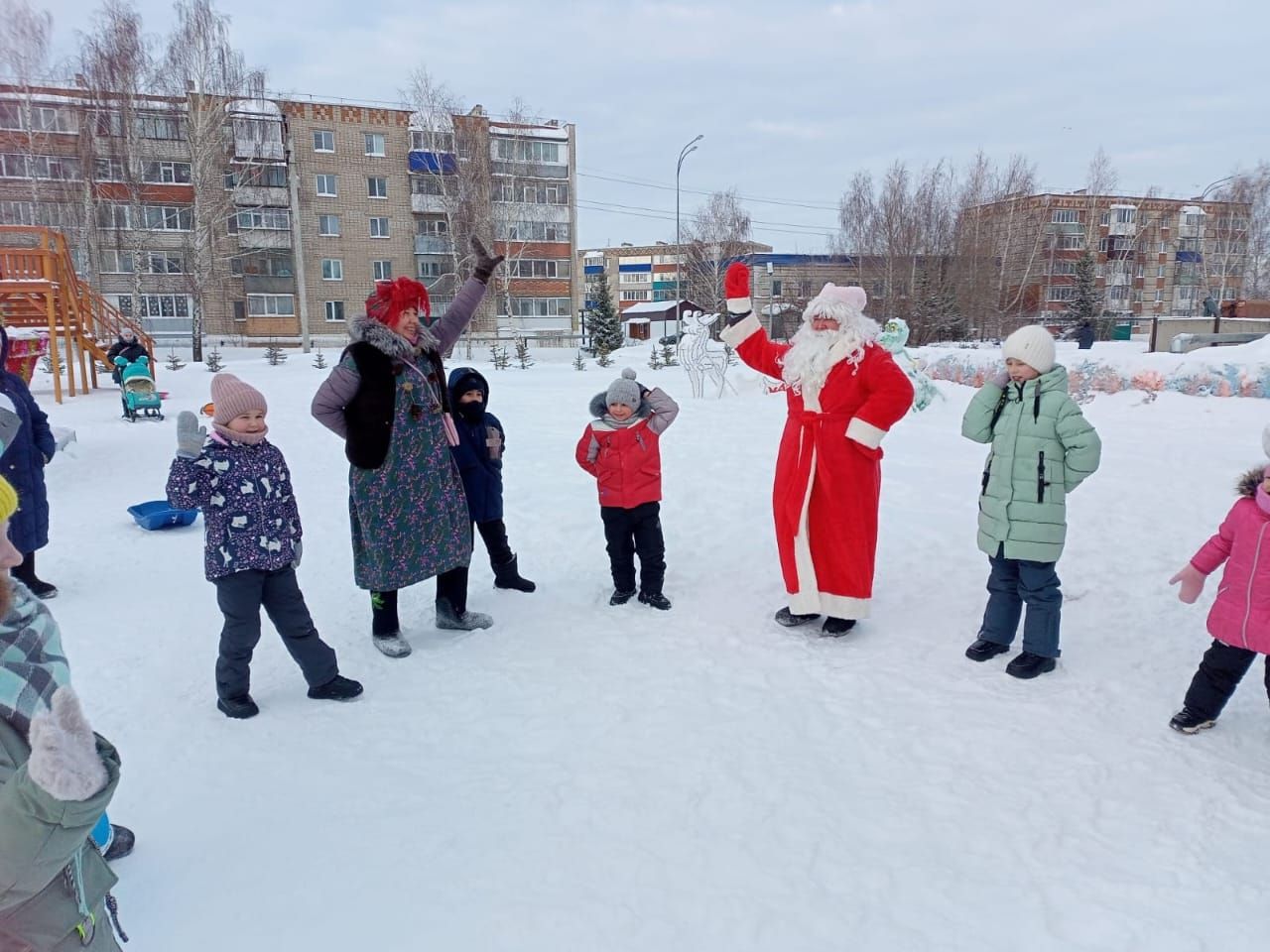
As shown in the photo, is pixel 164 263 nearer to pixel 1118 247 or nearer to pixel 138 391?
pixel 138 391

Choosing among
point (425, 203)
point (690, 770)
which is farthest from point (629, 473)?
point (425, 203)

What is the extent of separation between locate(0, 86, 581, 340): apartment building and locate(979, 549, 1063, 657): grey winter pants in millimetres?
25880

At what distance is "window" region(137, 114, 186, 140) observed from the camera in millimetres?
25578

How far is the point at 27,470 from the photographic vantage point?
469cm

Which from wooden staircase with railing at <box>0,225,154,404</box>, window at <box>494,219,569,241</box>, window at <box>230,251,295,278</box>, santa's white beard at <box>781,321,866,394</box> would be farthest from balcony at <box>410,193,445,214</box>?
santa's white beard at <box>781,321,866,394</box>

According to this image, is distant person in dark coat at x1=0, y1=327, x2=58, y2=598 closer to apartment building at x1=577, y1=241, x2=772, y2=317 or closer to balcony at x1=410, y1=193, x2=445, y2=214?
balcony at x1=410, y1=193, x2=445, y2=214

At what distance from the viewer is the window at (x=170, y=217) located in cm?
3192

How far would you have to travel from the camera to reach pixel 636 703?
3.57 meters

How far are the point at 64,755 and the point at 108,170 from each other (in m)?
31.4

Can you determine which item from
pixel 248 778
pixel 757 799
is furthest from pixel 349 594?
pixel 757 799

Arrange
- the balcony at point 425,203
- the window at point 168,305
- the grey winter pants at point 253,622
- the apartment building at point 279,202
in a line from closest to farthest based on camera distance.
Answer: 1. the grey winter pants at point 253,622
2. the apartment building at point 279,202
3. the window at point 168,305
4. the balcony at point 425,203

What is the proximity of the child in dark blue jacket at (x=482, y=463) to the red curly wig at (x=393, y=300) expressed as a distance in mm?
637

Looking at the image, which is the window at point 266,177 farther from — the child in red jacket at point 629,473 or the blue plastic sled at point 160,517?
the child in red jacket at point 629,473

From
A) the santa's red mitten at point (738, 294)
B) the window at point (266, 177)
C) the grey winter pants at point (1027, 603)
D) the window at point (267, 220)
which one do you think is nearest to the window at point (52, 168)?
the window at point (266, 177)
